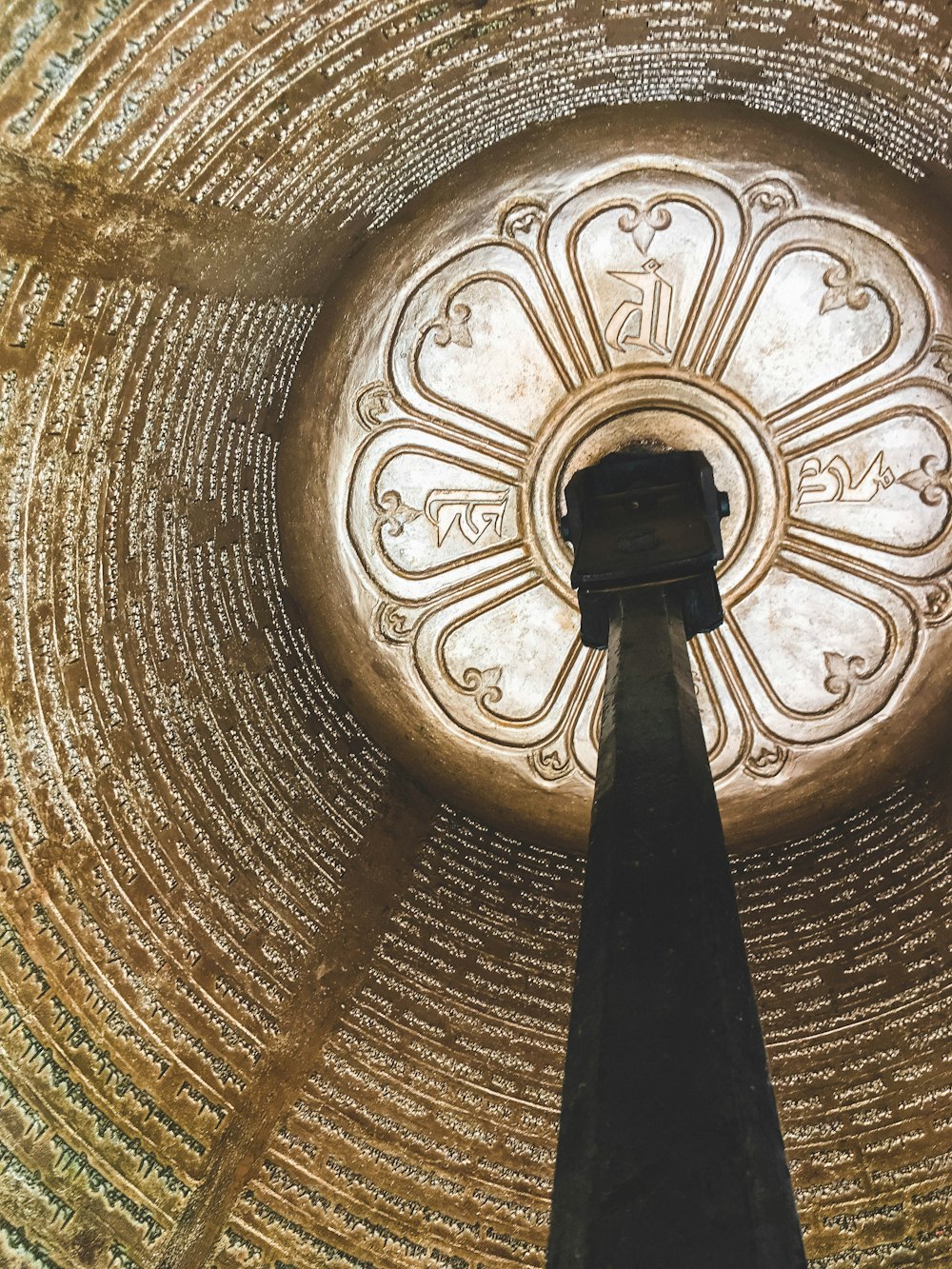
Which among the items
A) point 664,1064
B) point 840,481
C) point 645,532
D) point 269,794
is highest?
point 840,481

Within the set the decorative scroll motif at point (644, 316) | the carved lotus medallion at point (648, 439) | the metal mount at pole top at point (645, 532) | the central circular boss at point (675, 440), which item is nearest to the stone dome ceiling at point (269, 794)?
the carved lotus medallion at point (648, 439)

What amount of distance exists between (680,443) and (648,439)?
11 cm

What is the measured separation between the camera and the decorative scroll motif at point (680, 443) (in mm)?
3219

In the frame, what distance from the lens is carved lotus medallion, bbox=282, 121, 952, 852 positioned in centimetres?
321

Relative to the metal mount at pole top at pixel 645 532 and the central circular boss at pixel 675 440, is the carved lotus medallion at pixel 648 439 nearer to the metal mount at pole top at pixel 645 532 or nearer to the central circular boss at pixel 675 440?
the central circular boss at pixel 675 440

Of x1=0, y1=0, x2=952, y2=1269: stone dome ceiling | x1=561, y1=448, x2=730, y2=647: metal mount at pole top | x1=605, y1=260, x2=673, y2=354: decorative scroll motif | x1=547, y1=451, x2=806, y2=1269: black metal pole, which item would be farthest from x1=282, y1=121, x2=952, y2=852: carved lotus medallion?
x1=547, y1=451, x2=806, y2=1269: black metal pole

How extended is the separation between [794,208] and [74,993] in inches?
126

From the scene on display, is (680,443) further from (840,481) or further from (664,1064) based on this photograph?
(664,1064)

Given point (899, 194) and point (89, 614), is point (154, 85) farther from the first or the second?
point (899, 194)

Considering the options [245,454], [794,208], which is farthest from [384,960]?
[794,208]

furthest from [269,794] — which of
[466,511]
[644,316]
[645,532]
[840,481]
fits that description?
[840,481]

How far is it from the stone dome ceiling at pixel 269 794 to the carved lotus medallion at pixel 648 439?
0.94 feet

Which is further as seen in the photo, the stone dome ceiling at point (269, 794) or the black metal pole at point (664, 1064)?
the stone dome ceiling at point (269, 794)

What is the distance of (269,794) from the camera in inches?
126
